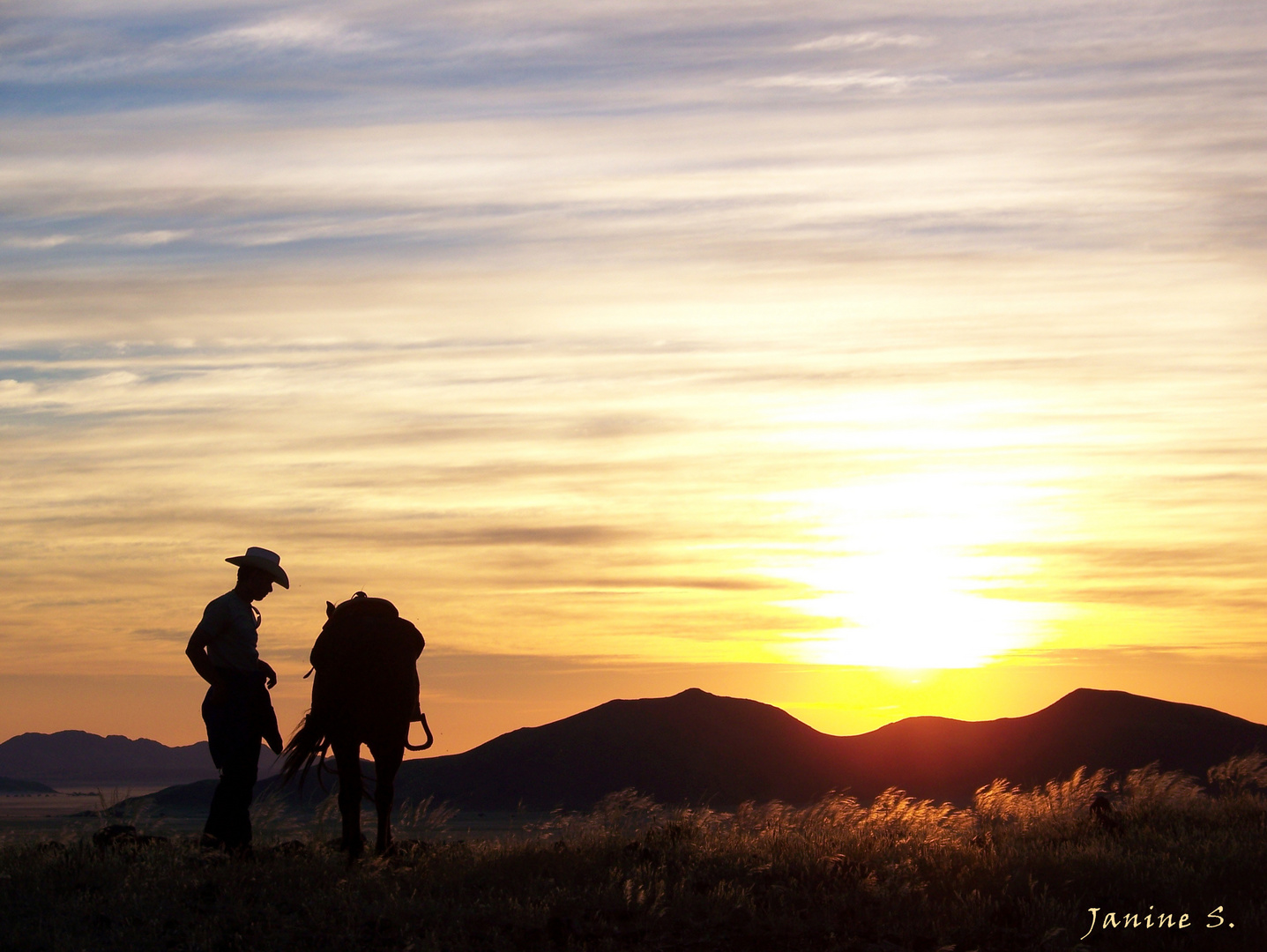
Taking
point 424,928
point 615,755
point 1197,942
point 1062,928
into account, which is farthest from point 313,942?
point 615,755

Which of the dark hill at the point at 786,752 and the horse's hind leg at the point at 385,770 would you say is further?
the dark hill at the point at 786,752

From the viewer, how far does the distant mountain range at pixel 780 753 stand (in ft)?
266

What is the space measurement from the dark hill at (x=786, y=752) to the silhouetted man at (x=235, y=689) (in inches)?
2586

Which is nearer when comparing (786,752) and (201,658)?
(201,658)

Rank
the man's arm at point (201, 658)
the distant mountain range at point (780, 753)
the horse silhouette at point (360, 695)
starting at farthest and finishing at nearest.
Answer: the distant mountain range at point (780, 753)
the horse silhouette at point (360, 695)
the man's arm at point (201, 658)

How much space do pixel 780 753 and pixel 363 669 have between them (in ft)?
274

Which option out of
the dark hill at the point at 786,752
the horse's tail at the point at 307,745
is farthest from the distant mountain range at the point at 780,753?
the horse's tail at the point at 307,745

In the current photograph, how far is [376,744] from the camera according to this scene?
11742mm

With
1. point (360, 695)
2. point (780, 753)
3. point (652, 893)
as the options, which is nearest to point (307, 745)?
point (360, 695)

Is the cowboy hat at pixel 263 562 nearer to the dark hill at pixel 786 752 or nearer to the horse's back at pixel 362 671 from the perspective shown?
the horse's back at pixel 362 671

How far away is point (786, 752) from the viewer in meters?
92.9

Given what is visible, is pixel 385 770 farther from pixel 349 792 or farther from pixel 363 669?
pixel 363 669

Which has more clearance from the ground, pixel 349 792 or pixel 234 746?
pixel 234 746

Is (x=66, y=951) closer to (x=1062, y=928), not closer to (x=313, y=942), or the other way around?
(x=313, y=942)
